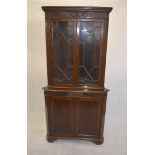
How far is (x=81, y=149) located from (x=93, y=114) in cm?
44

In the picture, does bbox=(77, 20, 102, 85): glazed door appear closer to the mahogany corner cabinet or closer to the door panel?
the mahogany corner cabinet

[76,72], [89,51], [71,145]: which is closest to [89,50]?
[89,51]

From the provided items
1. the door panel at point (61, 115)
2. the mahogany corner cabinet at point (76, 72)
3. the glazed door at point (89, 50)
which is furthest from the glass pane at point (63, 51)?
the door panel at point (61, 115)

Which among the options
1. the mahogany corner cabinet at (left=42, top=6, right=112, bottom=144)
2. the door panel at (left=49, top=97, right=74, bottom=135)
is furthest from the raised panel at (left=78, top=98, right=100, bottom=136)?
the door panel at (left=49, top=97, right=74, bottom=135)

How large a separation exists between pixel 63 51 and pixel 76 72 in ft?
0.95

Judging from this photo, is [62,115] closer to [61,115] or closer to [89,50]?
[61,115]

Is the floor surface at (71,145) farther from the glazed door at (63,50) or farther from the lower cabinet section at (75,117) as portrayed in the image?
the glazed door at (63,50)

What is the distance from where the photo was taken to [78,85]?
2.23 metres

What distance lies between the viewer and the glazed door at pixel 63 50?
2.14m

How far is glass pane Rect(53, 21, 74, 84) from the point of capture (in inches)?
84.5

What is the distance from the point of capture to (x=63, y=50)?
220 cm

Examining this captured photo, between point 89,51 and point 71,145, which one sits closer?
point 89,51

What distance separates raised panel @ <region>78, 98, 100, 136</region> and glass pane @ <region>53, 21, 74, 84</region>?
330mm
